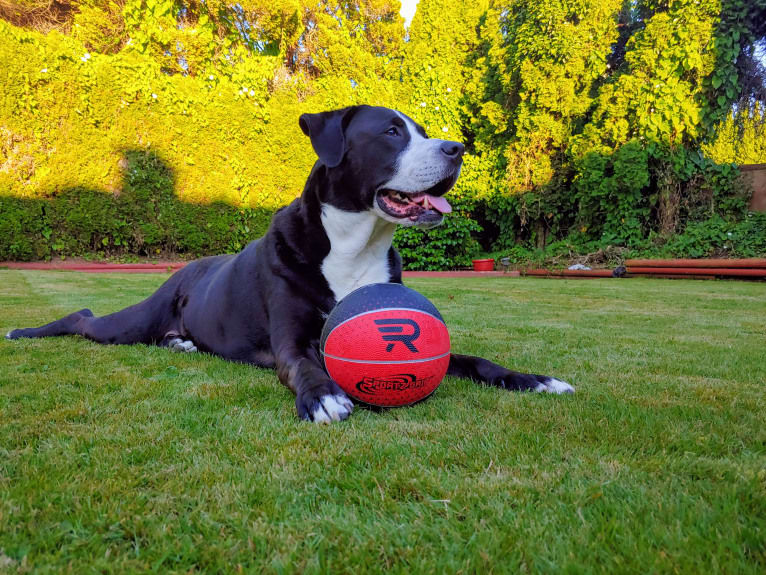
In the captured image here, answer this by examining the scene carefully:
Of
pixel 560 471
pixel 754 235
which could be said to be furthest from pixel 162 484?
pixel 754 235

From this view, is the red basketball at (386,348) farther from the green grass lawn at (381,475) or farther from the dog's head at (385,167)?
the dog's head at (385,167)

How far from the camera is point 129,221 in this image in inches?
471

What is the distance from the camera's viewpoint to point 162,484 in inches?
53.9

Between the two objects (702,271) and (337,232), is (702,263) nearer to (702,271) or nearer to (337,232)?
(702,271)

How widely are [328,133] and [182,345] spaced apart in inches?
71.0

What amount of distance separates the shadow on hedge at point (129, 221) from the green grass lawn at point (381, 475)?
9907mm

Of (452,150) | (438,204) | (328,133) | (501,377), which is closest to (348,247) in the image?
(438,204)

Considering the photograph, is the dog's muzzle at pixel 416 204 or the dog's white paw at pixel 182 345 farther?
the dog's white paw at pixel 182 345

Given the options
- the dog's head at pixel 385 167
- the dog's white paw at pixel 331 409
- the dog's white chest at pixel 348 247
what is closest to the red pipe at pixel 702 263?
the dog's head at pixel 385 167

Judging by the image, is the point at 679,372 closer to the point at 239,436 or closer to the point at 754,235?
the point at 239,436

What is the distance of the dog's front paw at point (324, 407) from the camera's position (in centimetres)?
196

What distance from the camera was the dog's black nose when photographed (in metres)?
2.81

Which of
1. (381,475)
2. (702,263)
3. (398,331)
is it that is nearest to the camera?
(381,475)

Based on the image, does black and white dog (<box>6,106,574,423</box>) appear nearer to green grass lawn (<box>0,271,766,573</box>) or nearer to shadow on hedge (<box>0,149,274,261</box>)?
green grass lawn (<box>0,271,766,573</box>)
